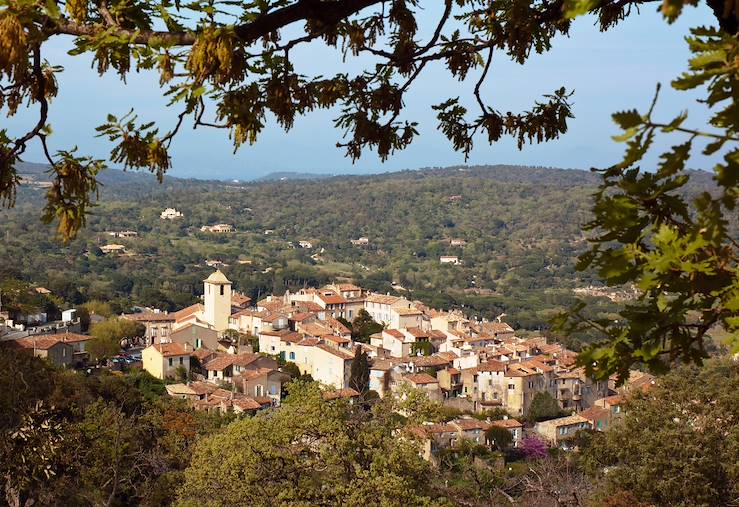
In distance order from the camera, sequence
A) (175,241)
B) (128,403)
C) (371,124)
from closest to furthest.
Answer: (371,124), (128,403), (175,241)

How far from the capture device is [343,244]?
92.4 meters

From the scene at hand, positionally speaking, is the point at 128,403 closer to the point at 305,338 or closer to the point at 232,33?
the point at 305,338

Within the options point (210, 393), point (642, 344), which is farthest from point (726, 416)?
point (210, 393)

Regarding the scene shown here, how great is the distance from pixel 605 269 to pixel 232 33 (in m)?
1.02

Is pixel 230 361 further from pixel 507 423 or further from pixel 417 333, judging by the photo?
pixel 417 333

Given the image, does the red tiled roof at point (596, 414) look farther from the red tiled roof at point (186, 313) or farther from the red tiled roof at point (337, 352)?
the red tiled roof at point (186, 313)

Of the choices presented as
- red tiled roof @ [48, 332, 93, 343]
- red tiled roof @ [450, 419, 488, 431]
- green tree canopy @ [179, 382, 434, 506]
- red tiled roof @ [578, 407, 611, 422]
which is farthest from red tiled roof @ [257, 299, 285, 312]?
green tree canopy @ [179, 382, 434, 506]

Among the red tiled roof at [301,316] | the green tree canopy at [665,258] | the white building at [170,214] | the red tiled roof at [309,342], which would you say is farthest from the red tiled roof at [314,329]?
the white building at [170,214]

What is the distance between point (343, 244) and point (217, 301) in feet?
173

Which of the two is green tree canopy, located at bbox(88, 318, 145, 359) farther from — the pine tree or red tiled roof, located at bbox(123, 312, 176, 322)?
the pine tree

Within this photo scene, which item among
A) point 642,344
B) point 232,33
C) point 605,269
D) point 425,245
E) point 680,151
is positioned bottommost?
point 425,245

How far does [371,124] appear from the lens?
309cm

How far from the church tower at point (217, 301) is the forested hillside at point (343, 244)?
316 inches

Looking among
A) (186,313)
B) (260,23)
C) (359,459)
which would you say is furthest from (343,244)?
(260,23)
